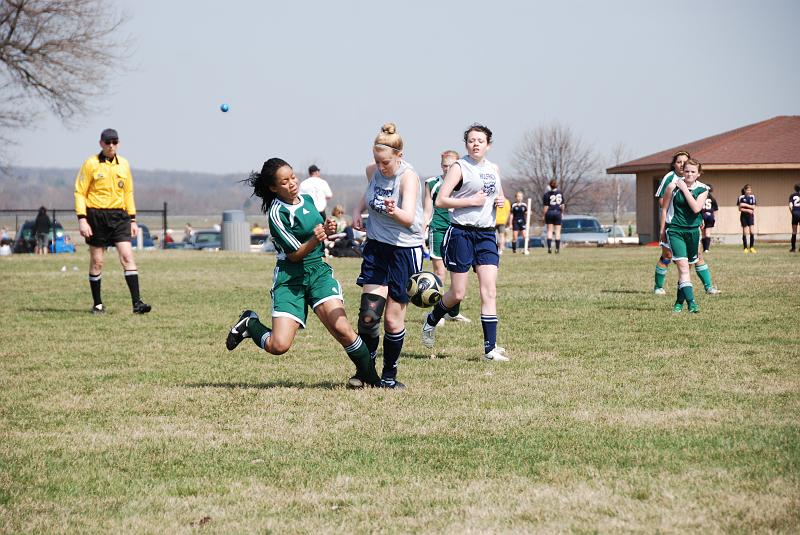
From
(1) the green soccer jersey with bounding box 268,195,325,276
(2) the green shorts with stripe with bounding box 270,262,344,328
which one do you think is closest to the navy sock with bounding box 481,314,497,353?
(2) the green shorts with stripe with bounding box 270,262,344,328

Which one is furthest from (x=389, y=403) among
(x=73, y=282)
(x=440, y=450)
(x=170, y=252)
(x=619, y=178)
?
(x=619, y=178)

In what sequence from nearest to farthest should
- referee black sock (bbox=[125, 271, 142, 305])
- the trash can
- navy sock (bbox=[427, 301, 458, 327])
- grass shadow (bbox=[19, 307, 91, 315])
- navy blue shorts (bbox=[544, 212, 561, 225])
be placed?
navy sock (bbox=[427, 301, 458, 327]), referee black sock (bbox=[125, 271, 142, 305]), grass shadow (bbox=[19, 307, 91, 315]), navy blue shorts (bbox=[544, 212, 561, 225]), the trash can

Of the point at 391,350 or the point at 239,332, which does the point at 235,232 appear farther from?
the point at 391,350

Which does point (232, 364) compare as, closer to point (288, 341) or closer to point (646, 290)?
point (288, 341)

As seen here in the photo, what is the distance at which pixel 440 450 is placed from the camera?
230 inches

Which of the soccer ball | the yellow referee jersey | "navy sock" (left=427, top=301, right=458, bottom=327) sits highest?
the yellow referee jersey

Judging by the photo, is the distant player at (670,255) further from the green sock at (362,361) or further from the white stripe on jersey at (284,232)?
the white stripe on jersey at (284,232)

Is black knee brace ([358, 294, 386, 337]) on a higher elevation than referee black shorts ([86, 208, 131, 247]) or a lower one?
lower

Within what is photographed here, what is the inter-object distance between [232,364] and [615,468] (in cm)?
479

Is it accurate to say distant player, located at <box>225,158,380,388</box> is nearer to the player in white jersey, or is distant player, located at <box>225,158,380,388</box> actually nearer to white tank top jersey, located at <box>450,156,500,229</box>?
the player in white jersey

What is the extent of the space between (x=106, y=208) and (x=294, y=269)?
7.08 metres

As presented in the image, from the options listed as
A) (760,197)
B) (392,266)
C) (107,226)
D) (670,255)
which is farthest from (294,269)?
(760,197)

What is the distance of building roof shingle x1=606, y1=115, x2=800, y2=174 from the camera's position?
40.8 metres

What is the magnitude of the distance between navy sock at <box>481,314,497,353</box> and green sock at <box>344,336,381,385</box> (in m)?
1.63
